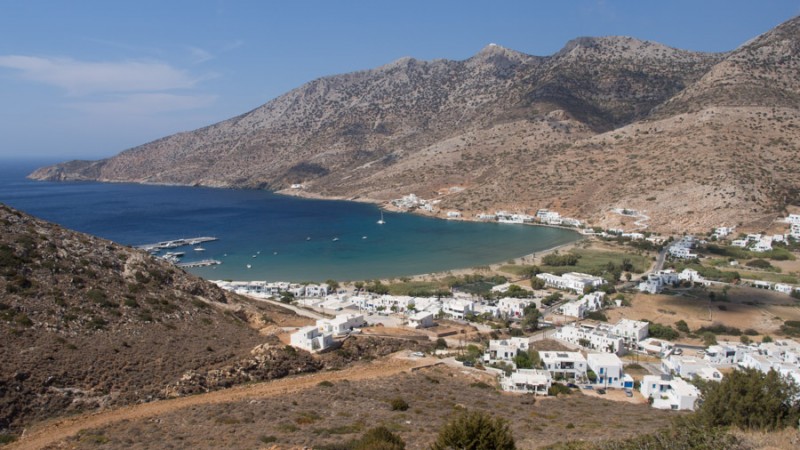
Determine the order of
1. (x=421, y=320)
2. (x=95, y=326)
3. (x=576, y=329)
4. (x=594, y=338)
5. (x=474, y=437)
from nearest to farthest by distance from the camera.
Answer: (x=474, y=437) < (x=95, y=326) < (x=594, y=338) < (x=576, y=329) < (x=421, y=320)

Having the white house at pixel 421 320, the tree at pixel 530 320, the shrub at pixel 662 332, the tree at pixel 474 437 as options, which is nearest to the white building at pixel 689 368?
the shrub at pixel 662 332

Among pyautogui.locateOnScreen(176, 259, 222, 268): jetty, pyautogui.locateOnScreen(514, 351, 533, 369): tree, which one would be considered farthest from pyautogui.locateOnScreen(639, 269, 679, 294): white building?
pyautogui.locateOnScreen(176, 259, 222, 268): jetty

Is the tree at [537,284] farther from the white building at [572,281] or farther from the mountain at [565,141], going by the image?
the mountain at [565,141]

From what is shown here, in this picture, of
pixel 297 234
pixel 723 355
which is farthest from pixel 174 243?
pixel 723 355

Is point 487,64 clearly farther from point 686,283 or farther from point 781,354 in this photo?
point 781,354

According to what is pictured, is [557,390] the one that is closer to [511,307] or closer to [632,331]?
[632,331]

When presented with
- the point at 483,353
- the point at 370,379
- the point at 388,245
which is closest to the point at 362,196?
the point at 388,245

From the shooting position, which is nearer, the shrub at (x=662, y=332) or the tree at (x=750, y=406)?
the tree at (x=750, y=406)
